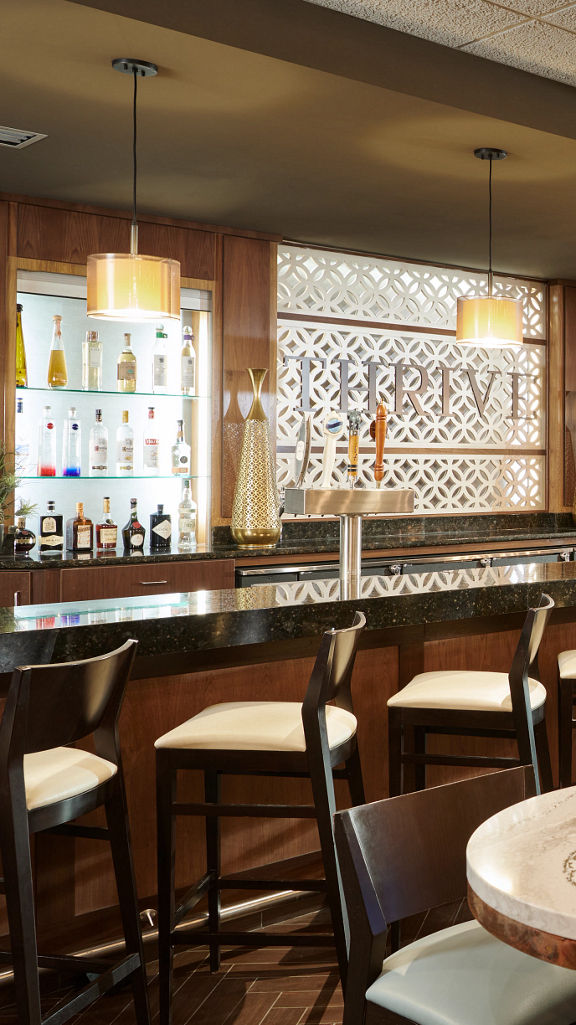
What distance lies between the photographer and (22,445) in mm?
4891

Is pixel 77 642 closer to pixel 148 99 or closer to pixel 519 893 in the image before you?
pixel 519 893

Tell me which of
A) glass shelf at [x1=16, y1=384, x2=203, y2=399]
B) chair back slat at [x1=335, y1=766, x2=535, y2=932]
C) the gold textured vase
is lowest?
chair back slat at [x1=335, y1=766, x2=535, y2=932]

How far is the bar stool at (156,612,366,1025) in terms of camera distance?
85.5 inches

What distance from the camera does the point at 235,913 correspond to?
2.82m

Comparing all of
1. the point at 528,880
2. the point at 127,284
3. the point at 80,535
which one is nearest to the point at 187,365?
the point at 80,535

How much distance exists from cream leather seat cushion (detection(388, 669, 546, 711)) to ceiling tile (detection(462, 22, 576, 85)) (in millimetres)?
2272

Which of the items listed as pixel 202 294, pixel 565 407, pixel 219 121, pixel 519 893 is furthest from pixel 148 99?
pixel 565 407

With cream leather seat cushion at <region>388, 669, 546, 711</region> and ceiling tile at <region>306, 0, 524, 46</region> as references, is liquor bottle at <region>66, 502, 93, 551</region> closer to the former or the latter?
cream leather seat cushion at <region>388, 669, 546, 711</region>

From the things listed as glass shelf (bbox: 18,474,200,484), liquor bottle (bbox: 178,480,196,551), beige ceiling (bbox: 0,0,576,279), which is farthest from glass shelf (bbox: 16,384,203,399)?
beige ceiling (bbox: 0,0,576,279)

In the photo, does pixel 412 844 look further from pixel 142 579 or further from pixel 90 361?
pixel 90 361

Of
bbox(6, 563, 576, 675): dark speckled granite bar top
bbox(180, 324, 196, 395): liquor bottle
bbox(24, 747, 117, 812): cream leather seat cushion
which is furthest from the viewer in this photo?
bbox(180, 324, 196, 395): liquor bottle

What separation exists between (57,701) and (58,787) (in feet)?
0.63

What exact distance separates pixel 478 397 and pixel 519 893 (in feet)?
19.0

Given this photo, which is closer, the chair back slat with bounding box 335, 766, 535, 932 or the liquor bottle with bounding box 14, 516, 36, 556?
the chair back slat with bounding box 335, 766, 535, 932
